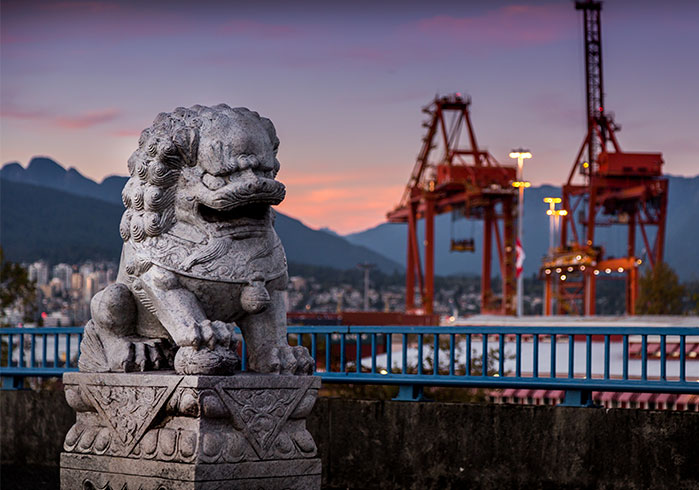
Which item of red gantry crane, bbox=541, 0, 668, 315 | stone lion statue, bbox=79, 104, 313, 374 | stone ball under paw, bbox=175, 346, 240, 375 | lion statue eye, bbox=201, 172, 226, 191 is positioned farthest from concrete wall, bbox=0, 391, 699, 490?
red gantry crane, bbox=541, 0, 668, 315

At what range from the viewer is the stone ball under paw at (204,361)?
661 centimetres

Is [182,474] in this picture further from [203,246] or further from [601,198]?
[601,198]

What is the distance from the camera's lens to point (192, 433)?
21.8ft

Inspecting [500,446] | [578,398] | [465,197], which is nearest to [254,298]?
[500,446]

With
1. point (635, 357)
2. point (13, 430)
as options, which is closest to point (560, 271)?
point (635, 357)

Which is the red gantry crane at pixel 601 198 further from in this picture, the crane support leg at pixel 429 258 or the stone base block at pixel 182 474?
the stone base block at pixel 182 474

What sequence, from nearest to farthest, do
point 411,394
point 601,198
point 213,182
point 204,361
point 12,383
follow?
point 204,361, point 213,182, point 411,394, point 12,383, point 601,198

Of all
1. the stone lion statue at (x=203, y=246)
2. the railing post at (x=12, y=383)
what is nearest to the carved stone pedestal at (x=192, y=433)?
the stone lion statue at (x=203, y=246)

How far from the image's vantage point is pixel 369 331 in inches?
416

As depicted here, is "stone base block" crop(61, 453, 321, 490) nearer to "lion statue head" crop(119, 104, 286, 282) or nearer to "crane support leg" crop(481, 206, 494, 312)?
"lion statue head" crop(119, 104, 286, 282)

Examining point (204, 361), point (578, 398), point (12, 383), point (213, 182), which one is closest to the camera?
point (204, 361)

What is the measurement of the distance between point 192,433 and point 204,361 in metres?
0.43

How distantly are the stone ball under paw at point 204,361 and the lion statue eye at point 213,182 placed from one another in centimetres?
97

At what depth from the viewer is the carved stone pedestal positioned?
21.8 feet
